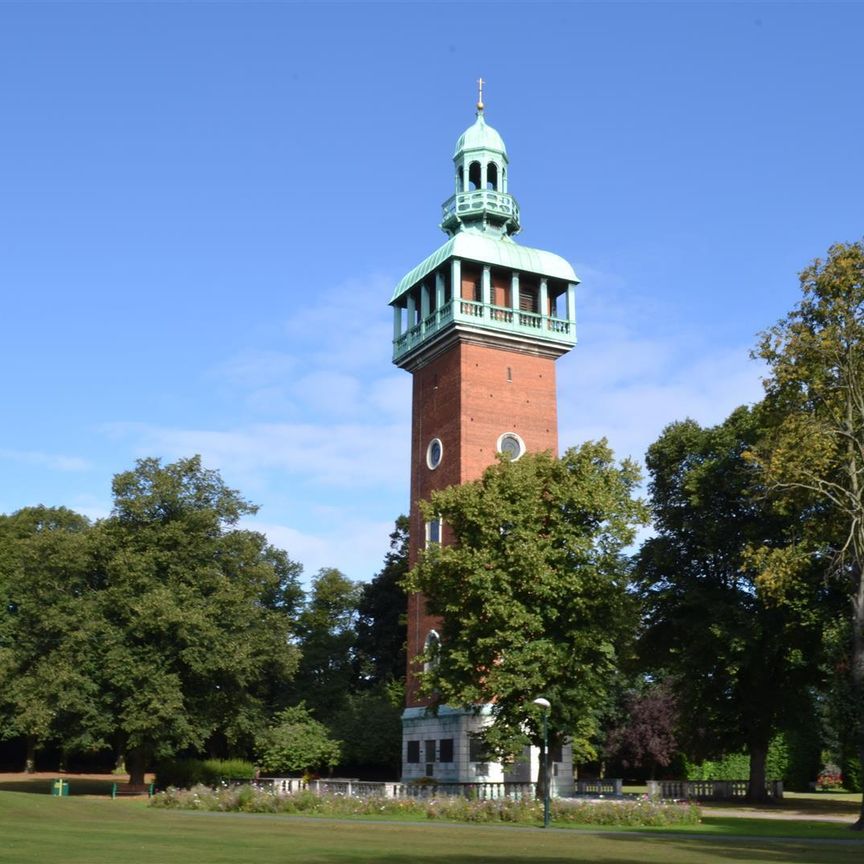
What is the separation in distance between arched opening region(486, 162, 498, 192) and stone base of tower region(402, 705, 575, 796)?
1129 inches

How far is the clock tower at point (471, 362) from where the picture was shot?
52719 mm

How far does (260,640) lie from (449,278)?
2090 cm

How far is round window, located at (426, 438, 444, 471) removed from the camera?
179 ft

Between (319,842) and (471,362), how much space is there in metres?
33.8

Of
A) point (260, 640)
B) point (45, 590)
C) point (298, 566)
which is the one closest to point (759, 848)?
point (260, 640)

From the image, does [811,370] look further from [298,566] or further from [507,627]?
[298,566]

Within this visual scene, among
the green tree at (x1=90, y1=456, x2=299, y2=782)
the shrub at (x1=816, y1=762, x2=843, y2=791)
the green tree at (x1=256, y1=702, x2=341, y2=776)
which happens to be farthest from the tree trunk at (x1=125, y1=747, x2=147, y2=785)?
the shrub at (x1=816, y1=762, x2=843, y2=791)

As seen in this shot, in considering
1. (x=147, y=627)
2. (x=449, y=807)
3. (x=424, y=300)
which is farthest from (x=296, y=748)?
(x=449, y=807)

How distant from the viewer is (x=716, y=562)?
49.1 metres

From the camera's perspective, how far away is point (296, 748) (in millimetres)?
57062

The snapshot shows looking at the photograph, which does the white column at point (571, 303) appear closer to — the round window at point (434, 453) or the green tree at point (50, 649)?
the round window at point (434, 453)

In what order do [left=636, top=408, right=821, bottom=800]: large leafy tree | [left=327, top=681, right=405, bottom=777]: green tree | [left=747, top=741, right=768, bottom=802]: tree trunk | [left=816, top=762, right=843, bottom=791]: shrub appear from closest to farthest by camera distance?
[left=636, top=408, right=821, bottom=800]: large leafy tree, [left=747, top=741, right=768, bottom=802]: tree trunk, [left=327, top=681, right=405, bottom=777]: green tree, [left=816, top=762, right=843, bottom=791]: shrub

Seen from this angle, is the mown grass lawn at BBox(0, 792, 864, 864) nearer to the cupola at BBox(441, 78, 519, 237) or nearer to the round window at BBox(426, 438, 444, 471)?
the round window at BBox(426, 438, 444, 471)

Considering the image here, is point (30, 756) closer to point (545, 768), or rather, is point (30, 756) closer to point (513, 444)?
point (513, 444)
